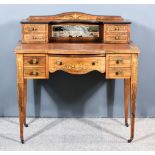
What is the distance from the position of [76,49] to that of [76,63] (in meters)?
0.10

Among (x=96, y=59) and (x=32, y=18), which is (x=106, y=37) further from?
(x=32, y=18)

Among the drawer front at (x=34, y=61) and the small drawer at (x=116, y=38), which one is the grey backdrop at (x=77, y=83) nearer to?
the small drawer at (x=116, y=38)

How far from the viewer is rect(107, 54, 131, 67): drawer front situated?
9.64ft

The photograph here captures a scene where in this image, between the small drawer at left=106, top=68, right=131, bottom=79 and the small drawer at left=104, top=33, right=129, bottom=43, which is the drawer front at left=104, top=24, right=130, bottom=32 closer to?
the small drawer at left=104, top=33, right=129, bottom=43

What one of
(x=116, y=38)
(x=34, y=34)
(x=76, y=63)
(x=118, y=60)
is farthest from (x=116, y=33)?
(x=34, y=34)

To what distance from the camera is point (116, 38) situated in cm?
322

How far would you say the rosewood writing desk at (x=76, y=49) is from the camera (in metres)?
2.94

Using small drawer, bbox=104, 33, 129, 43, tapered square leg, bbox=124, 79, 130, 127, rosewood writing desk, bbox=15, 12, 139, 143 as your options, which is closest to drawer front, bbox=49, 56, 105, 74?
rosewood writing desk, bbox=15, 12, 139, 143

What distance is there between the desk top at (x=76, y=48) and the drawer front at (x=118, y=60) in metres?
0.03

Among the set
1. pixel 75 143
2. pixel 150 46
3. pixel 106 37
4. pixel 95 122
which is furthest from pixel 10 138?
pixel 150 46

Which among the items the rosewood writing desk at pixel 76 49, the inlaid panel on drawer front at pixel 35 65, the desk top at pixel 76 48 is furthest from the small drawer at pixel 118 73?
the inlaid panel on drawer front at pixel 35 65

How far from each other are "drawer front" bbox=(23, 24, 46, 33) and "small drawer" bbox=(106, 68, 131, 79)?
0.62 metres

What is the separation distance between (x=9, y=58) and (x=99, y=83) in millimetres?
768

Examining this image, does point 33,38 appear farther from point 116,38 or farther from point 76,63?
point 116,38
